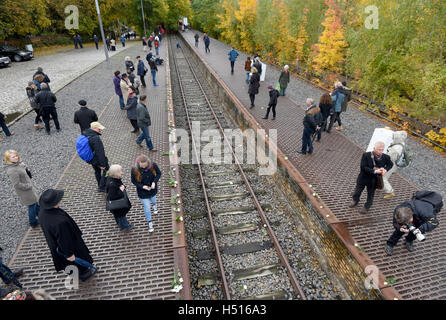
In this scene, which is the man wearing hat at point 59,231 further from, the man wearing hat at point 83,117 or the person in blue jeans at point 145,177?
the man wearing hat at point 83,117

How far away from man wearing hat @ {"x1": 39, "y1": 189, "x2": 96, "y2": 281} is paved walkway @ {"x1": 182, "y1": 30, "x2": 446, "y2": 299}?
209 inches

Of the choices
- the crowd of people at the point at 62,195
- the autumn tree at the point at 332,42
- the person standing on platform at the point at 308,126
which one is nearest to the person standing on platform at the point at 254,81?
the person standing on platform at the point at 308,126

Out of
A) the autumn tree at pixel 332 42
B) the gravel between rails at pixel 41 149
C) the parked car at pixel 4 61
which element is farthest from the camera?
the parked car at pixel 4 61

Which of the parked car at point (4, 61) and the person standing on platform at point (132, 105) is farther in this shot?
the parked car at point (4, 61)

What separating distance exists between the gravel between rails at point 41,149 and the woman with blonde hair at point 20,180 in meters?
0.68

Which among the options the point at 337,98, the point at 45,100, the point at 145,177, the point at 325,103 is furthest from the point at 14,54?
the point at 337,98

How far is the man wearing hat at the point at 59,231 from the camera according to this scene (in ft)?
Answer: 11.8

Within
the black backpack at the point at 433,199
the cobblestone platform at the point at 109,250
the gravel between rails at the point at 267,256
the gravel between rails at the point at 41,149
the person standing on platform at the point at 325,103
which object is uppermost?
the person standing on platform at the point at 325,103

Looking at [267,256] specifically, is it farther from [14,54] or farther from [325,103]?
[14,54]

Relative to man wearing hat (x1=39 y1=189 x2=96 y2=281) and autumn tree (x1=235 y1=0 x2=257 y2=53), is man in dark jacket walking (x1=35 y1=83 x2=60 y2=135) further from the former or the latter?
autumn tree (x1=235 y1=0 x2=257 y2=53)

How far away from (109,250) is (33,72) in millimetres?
19944

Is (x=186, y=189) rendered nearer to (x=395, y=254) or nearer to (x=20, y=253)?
(x=20, y=253)

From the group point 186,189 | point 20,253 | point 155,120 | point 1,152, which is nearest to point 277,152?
point 186,189
